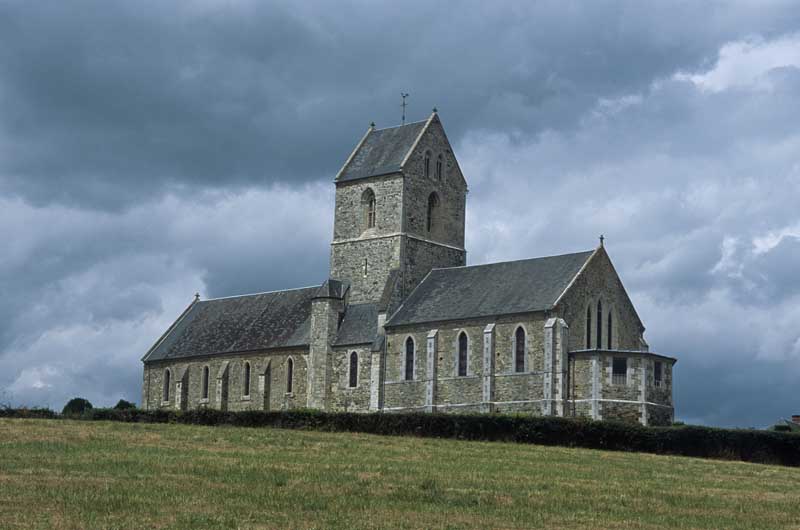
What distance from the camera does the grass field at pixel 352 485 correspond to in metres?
25.2

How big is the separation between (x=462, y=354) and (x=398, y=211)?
1015cm

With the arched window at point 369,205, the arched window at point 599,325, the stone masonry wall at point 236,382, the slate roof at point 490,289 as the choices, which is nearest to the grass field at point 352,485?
the slate roof at point 490,289

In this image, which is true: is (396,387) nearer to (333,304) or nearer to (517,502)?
(333,304)

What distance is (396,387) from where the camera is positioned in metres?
66.7

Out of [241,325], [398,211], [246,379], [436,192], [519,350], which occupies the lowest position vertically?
[246,379]

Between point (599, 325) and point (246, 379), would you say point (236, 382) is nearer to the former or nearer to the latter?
point (246, 379)

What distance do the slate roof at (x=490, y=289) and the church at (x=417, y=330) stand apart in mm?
80

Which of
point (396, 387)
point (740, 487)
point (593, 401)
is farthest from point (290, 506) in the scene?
point (396, 387)

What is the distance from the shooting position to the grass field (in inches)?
993

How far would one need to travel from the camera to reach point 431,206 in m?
72.9

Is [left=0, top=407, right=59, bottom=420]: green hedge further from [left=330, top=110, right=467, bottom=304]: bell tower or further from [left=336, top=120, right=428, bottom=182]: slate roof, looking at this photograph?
[left=336, top=120, right=428, bottom=182]: slate roof

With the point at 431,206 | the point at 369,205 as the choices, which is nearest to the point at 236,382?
the point at 369,205

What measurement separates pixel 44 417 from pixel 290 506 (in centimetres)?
3002

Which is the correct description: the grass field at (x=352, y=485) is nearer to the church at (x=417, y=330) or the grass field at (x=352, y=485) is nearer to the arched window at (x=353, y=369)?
the church at (x=417, y=330)
